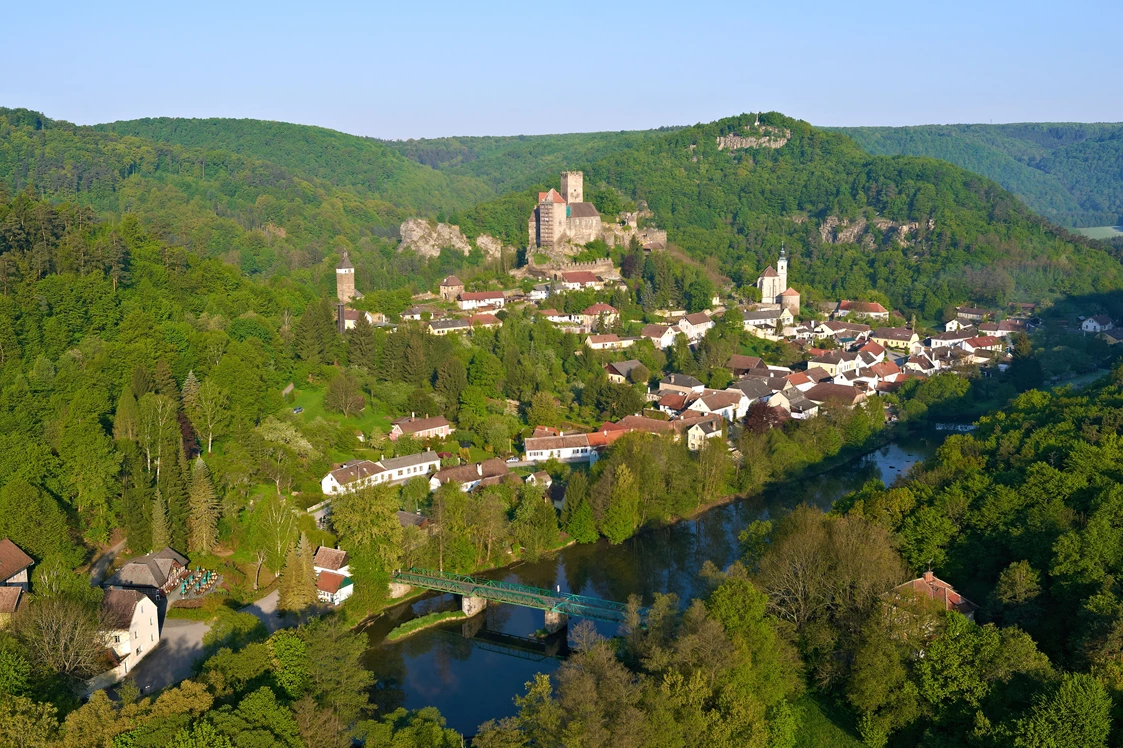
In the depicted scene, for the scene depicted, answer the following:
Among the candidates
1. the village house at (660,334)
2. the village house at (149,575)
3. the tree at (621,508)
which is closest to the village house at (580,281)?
the village house at (660,334)

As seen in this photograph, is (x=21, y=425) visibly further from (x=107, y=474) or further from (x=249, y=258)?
(x=249, y=258)

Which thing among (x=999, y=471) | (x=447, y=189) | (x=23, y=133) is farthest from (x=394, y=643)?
(x=447, y=189)

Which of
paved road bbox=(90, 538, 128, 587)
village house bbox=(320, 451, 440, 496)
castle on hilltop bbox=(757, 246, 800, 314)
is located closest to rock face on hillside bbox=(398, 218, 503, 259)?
castle on hilltop bbox=(757, 246, 800, 314)

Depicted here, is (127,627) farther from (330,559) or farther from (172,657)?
(330,559)

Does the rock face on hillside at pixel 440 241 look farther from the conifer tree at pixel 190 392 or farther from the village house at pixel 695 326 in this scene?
the conifer tree at pixel 190 392

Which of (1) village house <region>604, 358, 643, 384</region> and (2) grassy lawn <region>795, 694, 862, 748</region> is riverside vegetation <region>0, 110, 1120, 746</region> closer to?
(2) grassy lawn <region>795, 694, 862, 748</region>
